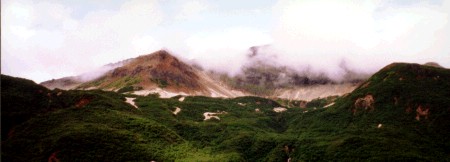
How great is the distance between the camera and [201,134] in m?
197

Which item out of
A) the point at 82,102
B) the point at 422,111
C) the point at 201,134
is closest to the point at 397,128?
the point at 422,111

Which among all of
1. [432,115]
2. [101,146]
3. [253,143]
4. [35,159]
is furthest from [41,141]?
[432,115]

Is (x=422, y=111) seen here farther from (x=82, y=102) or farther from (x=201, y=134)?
(x=82, y=102)

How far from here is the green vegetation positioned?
129 m

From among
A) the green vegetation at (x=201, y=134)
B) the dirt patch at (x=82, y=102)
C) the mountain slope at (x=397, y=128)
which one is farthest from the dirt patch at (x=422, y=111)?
the dirt patch at (x=82, y=102)

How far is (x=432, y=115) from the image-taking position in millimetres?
171500

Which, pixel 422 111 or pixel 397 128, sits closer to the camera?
pixel 397 128

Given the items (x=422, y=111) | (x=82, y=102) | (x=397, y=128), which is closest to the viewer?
(x=397, y=128)

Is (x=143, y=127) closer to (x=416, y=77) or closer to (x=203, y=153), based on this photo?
(x=203, y=153)

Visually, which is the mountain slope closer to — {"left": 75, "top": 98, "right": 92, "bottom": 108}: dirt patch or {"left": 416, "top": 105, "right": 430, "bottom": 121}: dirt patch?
{"left": 416, "top": 105, "right": 430, "bottom": 121}: dirt patch

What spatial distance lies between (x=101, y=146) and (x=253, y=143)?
263 ft

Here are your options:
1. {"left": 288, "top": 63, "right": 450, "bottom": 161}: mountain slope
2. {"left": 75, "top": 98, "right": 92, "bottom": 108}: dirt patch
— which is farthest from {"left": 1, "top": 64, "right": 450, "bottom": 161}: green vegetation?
{"left": 288, "top": 63, "right": 450, "bottom": 161}: mountain slope

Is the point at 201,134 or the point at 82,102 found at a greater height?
the point at 82,102

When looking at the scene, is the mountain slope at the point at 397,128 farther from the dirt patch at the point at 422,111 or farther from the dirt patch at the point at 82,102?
the dirt patch at the point at 82,102
